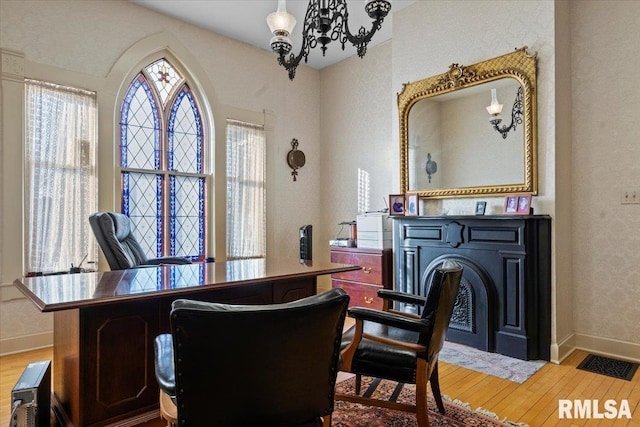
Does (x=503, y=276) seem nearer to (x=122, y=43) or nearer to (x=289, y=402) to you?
(x=289, y=402)

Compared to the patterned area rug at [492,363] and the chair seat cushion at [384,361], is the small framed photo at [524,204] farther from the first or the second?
the chair seat cushion at [384,361]

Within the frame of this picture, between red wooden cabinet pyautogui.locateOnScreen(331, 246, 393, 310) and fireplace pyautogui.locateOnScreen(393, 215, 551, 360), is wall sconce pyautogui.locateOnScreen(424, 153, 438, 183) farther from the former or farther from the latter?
red wooden cabinet pyautogui.locateOnScreen(331, 246, 393, 310)

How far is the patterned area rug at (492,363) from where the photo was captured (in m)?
2.62

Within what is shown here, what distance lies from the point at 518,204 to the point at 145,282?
8.86ft

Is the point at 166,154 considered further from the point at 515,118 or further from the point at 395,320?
the point at 515,118

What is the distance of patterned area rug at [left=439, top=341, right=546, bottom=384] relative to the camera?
262 centimetres

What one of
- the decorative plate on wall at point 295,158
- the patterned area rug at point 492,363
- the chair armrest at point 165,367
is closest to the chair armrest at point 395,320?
the chair armrest at point 165,367

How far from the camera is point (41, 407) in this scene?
1795mm

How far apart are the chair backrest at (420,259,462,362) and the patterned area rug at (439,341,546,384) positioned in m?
1.12

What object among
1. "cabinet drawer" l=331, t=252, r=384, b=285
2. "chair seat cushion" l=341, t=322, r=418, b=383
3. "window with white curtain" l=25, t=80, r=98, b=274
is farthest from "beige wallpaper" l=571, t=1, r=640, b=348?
"window with white curtain" l=25, t=80, r=98, b=274

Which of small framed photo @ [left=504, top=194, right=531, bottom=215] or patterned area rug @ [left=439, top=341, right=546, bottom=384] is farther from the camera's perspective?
small framed photo @ [left=504, top=194, right=531, bottom=215]

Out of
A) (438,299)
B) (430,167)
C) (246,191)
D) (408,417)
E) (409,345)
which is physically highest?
(430,167)

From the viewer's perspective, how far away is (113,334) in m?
1.81

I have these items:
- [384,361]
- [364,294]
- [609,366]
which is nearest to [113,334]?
[384,361]
